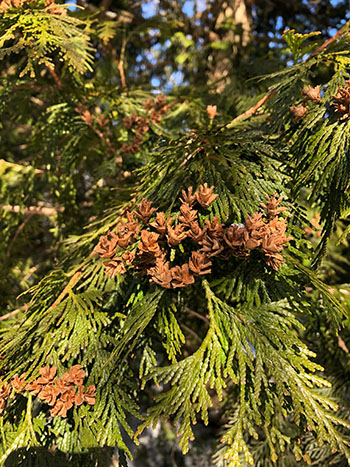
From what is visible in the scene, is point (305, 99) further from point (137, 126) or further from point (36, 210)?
point (36, 210)

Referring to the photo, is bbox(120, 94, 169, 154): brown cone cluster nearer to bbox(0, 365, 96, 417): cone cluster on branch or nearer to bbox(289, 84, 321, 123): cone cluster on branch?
bbox(289, 84, 321, 123): cone cluster on branch

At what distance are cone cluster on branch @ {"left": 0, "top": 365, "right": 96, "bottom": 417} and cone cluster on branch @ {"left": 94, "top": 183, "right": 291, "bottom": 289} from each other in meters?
0.23

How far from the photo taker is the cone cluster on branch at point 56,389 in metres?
0.78

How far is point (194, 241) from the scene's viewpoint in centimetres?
82

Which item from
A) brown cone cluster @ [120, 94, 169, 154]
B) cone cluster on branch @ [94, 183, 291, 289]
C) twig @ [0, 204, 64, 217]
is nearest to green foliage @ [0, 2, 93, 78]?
brown cone cluster @ [120, 94, 169, 154]

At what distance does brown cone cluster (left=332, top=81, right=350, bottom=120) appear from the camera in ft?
2.71

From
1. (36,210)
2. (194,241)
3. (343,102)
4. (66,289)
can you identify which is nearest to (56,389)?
(66,289)

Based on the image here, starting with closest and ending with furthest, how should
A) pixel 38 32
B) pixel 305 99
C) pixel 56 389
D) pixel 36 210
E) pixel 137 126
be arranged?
pixel 56 389
pixel 305 99
pixel 38 32
pixel 137 126
pixel 36 210

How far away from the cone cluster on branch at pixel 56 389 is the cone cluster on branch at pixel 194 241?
233mm

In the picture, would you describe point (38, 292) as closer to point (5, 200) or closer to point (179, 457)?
point (5, 200)

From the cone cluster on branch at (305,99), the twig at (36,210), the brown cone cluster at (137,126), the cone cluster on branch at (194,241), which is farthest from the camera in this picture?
the twig at (36,210)

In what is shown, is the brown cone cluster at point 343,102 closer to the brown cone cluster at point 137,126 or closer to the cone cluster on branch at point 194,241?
the cone cluster on branch at point 194,241

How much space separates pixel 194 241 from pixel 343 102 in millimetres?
440

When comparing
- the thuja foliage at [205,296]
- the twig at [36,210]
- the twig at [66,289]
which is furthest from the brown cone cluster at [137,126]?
the twig at [36,210]
